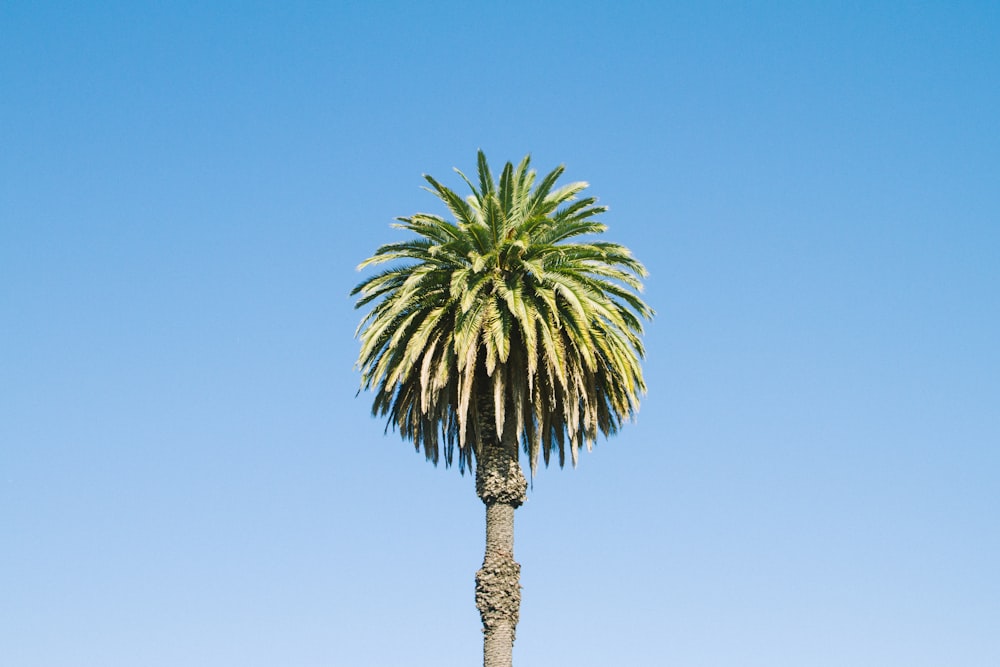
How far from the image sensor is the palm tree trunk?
121 ft

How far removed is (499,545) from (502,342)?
5.99 meters

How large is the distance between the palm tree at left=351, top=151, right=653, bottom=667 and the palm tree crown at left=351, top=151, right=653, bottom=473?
0.04 meters

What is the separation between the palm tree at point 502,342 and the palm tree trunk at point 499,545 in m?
0.04

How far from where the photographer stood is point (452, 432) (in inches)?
1572

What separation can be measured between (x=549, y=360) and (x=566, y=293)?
2046 mm

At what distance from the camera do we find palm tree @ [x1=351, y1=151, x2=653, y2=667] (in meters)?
37.9

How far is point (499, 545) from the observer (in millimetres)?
37875

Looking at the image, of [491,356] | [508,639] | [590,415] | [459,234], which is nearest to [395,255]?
[459,234]

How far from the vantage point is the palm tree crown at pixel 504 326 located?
3822cm

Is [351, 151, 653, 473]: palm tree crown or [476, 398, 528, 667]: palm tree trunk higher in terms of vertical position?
[351, 151, 653, 473]: palm tree crown

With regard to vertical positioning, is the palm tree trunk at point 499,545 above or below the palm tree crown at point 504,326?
below

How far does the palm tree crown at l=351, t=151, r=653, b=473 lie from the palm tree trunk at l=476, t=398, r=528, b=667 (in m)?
0.61

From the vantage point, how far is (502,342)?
37344mm

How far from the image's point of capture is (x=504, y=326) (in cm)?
3803
